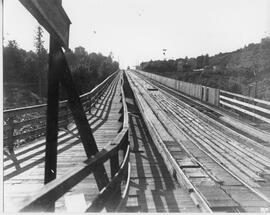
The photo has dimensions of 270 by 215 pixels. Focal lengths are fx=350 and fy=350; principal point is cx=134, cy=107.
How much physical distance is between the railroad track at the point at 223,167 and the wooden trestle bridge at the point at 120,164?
18 millimetres

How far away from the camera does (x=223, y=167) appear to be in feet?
26.2

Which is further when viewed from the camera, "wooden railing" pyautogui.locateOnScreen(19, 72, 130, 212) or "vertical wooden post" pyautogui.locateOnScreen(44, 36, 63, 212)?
"vertical wooden post" pyautogui.locateOnScreen(44, 36, 63, 212)

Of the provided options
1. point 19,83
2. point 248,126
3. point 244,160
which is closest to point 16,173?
point 244,160

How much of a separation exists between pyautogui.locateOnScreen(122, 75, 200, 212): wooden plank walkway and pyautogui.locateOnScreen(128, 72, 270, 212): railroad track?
1.17 ft

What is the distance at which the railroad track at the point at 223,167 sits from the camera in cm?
589

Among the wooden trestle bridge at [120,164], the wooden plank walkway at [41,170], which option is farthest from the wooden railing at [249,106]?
the wooden plank walkway at [41,170]

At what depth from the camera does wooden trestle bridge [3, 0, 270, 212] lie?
3305 mm

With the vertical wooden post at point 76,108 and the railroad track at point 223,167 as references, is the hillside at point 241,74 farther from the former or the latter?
the vertical wooden post at point 76,108

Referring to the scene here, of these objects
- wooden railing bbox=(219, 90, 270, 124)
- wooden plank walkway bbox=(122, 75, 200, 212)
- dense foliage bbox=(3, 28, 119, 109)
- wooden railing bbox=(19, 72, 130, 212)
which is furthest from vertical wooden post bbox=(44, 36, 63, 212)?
dense foliage bbox=(3, 28, 119, 109)

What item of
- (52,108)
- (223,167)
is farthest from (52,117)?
(223,167)

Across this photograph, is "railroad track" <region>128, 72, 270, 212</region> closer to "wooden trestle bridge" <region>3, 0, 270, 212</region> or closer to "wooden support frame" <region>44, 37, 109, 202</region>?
"wooden trestle bridge" <region>3, 0, 270, 212</region>

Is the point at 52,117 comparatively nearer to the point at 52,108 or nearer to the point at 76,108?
the point at 52,108

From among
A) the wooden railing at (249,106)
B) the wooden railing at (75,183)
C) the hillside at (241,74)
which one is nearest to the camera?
the wooden railing at (75,183)

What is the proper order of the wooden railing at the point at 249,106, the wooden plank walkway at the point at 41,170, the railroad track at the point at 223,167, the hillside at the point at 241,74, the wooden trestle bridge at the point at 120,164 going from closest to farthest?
the wooden trestle bridge at the point at 120,164 → the wooden plank walkway at the point at 41,170 → the railroad track at the point at 223,167 → the wooden railing at the point at 249,106 → the hillside at the point at 241,74
